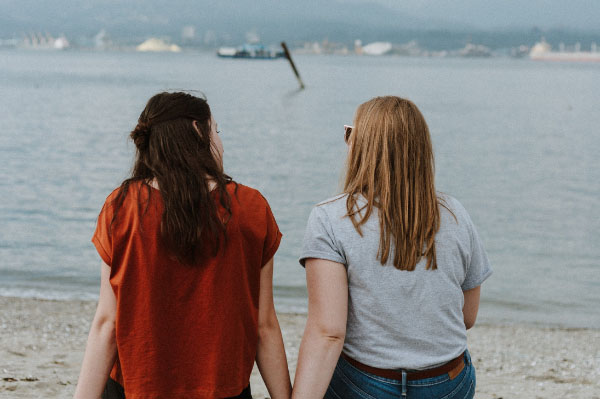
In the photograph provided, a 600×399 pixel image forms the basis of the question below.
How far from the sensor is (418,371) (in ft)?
7.09

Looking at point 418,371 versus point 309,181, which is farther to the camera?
point 309,181

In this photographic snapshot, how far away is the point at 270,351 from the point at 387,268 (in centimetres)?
48

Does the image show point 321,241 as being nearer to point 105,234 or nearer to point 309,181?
point 105,234

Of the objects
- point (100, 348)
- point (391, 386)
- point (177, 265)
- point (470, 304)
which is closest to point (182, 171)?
point (177, 265)

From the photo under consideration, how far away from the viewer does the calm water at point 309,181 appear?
11.1 metres

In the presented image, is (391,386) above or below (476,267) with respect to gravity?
below

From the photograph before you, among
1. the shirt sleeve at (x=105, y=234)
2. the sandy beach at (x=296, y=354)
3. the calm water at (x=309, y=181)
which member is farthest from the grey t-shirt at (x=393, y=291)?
the calm water at (x=309, y=181)

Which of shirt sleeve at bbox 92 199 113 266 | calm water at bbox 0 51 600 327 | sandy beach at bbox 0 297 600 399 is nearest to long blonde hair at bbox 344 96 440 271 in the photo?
shirt sleeve at bbox 92 199 113 266

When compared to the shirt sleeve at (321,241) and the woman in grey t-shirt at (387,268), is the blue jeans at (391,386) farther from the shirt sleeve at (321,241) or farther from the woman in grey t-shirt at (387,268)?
the shirt sleeve at (321,241)

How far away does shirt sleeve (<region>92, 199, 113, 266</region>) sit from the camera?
6.65 feet

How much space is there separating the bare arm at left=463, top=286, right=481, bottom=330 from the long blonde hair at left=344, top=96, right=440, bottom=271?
0.98 ft

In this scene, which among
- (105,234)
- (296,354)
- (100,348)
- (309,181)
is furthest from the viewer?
(309,181)

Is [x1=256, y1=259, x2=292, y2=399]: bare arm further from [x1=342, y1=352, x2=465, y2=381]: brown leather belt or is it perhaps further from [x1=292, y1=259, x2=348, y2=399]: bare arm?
[x1=342, y1=352, x2=465, y2=381]: brown leather belt

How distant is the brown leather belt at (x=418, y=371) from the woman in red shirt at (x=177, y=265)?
1.14 feet
